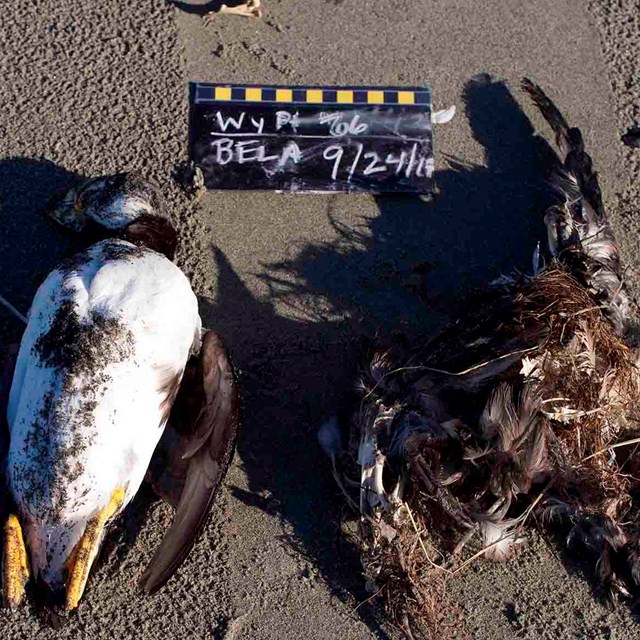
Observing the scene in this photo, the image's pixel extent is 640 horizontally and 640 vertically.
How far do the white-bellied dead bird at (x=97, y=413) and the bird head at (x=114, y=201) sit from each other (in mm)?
192

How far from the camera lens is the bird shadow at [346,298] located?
3162 mm

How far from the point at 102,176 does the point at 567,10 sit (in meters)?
1.94

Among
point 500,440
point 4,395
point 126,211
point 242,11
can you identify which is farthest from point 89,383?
point 242,11

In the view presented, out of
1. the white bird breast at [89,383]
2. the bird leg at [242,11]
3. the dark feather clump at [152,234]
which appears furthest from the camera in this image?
the bird leg at [242,11]

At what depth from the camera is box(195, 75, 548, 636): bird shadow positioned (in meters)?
3.16

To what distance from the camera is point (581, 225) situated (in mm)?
3217

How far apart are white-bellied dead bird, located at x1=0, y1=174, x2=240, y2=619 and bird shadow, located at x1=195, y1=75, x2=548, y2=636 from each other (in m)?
0.33

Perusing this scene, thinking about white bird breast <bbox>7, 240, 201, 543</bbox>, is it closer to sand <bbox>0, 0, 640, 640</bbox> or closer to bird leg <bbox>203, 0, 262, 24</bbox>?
sand <bbox>0, 0, 640, 640</bbox>

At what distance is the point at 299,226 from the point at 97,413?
110cm

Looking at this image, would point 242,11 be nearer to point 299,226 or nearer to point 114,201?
point 299,226

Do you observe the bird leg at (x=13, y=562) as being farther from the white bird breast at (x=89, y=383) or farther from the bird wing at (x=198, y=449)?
the bird wing at (x=198, y=449)

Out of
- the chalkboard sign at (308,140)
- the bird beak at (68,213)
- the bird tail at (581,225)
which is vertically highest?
the bird tail at (581,225)

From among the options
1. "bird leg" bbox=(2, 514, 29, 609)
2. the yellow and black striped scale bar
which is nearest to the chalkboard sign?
the yellow and black striped scale bar

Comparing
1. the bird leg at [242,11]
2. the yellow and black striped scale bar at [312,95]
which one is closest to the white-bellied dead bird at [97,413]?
the yellow and black striped scale bar at [312,95]
